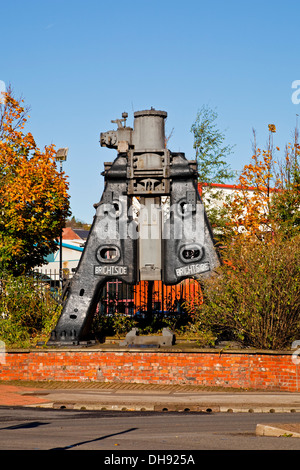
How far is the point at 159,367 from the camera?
18406 millimetres

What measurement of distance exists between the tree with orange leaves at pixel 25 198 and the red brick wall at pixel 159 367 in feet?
32.0

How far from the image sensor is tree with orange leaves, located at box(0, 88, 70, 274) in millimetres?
29609

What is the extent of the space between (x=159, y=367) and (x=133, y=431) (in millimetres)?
6677

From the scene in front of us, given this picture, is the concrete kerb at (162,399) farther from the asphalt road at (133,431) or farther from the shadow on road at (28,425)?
the shadow on road at (28,425)

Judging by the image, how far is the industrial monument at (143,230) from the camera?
20078mm

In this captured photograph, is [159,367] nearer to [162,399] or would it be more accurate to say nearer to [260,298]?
[162,399]

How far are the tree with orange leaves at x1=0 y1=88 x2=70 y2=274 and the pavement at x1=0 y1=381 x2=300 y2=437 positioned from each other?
11.4m

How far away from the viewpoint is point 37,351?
62.8 ft

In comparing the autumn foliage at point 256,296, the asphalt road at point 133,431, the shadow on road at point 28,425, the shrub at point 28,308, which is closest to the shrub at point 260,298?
the autumn foliage at point 256,296

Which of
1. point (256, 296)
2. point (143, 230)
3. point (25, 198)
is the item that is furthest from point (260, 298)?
point (25, 198)

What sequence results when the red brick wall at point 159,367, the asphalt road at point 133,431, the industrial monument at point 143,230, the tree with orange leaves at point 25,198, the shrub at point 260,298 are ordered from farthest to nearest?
the tree with orange leaves at point 25,198
the industrial monument at point 143,230
the shrub at point 260,298
the red brick wall at point 159,367
the asphalt road at point 133,431

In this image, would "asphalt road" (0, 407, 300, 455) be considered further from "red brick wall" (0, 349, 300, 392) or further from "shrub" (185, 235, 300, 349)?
"shrub" (185, 235, 300, 349)
